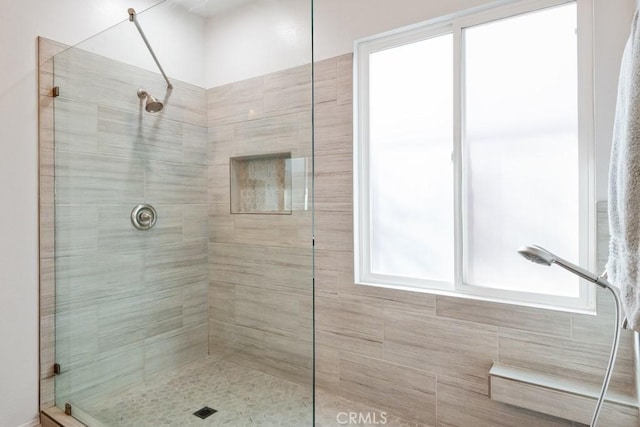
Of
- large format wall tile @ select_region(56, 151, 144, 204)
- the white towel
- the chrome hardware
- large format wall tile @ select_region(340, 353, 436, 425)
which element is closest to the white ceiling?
large format wall tile @ select_region(56, 151, 144, 204)

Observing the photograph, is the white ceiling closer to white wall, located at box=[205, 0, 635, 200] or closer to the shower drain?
white wall, located at box=[205, 0, 635, 200]

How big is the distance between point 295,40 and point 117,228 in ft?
3.86

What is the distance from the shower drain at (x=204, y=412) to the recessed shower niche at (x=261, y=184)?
Answer: 0.80 m

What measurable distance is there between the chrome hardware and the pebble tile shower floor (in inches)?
26.1

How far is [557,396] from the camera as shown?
1.40 metres

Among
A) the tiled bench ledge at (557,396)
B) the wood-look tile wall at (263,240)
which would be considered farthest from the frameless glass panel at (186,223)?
the tiled bench ledge at (557,396)

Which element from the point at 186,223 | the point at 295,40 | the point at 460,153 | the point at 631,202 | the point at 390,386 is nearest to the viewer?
the point at 631,202

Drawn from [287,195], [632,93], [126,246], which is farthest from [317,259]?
[632,93]

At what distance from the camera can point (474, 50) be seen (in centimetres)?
170

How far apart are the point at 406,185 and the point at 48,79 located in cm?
186
